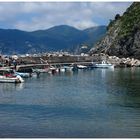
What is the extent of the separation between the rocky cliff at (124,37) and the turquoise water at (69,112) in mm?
84955

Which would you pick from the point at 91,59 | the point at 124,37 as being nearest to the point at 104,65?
the point at 91,59

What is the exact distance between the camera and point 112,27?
166 m

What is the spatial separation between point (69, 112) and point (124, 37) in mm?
110058

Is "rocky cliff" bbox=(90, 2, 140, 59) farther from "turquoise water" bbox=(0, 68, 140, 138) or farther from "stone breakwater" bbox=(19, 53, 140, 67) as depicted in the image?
"turquoise water" bbox=(0, 68, 140, 138)

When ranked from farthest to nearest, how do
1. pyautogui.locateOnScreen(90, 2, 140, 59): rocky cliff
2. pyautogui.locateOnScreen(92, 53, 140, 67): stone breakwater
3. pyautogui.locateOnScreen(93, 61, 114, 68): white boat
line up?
pyautogui.locateOnScreen(90, 2, 140, 59): rocky cliff → pyautogui.locateOnScreen(92, 53, 140, 67): stone breakwater → pyautogui.locateOnScreen(93, 61, 114, 68): white boat

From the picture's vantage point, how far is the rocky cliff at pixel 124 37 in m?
148

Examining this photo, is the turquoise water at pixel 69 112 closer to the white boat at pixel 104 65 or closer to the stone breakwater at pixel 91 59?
the stone breakwater at pixel 91 59

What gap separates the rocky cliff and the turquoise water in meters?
85.0

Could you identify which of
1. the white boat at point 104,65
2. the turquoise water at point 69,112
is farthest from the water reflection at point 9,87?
the white boat at point 104,65

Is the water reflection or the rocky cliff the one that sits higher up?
the rocky cliff

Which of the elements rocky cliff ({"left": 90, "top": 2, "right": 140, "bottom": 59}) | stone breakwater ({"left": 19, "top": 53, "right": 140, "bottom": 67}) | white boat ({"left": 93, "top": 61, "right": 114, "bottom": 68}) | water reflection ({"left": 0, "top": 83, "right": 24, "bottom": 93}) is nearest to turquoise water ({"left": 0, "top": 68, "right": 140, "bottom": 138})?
water reflection ({"left": 0, "top": 83, "right": 24, "bottom": 93})

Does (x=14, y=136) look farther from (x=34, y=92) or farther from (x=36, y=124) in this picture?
(x=34, y=92)

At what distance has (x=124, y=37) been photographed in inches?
5955

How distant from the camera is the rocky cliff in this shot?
14762 centimetres
